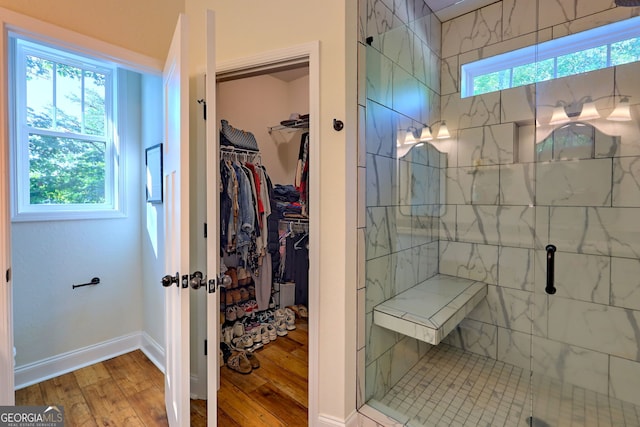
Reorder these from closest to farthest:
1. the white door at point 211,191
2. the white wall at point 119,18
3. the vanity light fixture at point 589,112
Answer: the white door at point 211,191 → the white wall at point 119,18 → the vanity light fixture at point 589,112

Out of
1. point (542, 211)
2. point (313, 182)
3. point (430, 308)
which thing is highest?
point (313, 182)

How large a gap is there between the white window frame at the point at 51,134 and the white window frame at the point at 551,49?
2.48 meters

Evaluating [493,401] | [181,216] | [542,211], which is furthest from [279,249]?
[542,211]

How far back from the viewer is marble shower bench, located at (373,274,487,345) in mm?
1583

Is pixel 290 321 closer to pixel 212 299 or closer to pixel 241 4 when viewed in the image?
pixel 212 299

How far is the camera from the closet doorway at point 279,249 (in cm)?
157

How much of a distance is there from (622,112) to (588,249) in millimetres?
831

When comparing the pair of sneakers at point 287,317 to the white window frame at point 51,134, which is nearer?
the white window frame at point 51,134

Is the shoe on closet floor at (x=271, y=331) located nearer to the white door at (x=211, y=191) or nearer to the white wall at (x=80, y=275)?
the white wall at (x=80, y=275)

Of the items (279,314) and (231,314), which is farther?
(279,314)

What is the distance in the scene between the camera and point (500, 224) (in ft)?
7.30

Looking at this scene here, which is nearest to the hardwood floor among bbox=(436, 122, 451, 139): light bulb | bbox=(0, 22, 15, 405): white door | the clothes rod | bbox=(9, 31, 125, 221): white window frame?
bbox=(0, 22, 15, 405): white door

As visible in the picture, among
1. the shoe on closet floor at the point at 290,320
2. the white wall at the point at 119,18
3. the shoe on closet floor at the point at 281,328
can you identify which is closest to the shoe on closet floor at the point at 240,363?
the shoe on closet floor at the point at 281,328

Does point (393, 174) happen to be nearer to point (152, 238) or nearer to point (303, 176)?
point (303, 176)
